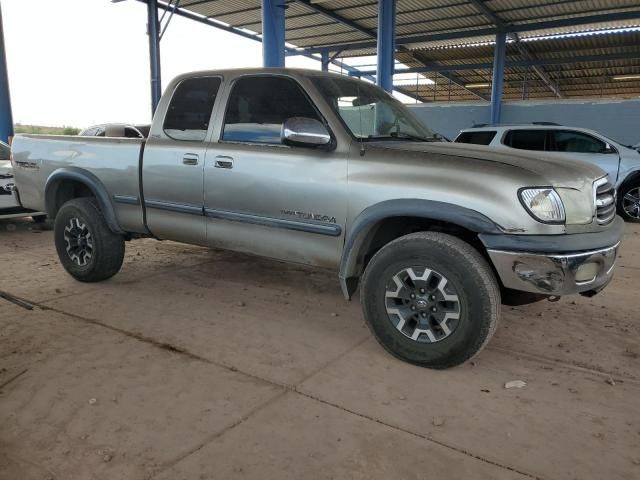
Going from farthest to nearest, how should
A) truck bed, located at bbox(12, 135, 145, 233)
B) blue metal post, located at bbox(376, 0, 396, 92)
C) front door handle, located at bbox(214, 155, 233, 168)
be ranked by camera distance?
blue metal post, located at bbox(376, 0, 396, 92), truck bed, located at bbox(12, 135, 145, 233), front door handle, located at bbox(214, 155, 233, 168)

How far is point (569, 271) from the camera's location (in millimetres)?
2746

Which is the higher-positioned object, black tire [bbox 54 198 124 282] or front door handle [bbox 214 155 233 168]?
front door handle [bbox 214 155 233 168]

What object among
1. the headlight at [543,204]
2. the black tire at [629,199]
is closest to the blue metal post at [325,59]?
the black tire at [629,199]

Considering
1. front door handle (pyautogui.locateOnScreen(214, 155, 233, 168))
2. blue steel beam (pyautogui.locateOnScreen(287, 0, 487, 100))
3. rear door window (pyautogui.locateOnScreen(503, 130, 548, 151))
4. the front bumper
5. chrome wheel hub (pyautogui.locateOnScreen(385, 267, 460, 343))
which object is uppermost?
blue steel beam (pyautogui.locateOnScreen(287, 0, 487, 100))

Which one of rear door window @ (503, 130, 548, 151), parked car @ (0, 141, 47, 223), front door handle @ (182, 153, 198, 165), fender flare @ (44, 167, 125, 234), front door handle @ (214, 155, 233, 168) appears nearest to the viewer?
front door handle @ (214, 155, 233, 168)

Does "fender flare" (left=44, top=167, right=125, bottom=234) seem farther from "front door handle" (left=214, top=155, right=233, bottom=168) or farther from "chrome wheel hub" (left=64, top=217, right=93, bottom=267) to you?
"front door handle" (left=214, top=155, right=233, bottom=168)

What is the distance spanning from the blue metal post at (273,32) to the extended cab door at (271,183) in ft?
22.0

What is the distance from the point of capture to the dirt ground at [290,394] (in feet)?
7.35

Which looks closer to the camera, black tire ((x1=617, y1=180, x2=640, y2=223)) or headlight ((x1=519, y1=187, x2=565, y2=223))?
headlight ((x1=519, y1=187, x2=565, y2=223))

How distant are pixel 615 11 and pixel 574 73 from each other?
424 inches

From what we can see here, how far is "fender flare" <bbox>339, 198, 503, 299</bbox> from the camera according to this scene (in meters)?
2.84

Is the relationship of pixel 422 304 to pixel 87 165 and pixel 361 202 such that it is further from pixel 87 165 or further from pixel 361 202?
pixel 87 165

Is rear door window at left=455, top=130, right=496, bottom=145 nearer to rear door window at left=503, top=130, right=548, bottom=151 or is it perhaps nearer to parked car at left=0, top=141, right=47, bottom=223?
rear door window at left=503, top=130, right=548, bottom=151

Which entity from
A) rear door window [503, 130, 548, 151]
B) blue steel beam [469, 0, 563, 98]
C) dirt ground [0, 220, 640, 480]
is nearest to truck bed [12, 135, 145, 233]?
dirt ground [0, 220, 640, 480]
